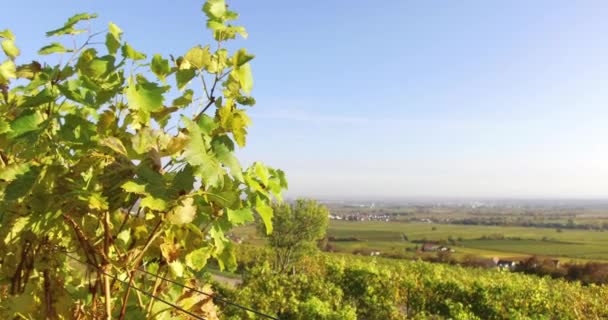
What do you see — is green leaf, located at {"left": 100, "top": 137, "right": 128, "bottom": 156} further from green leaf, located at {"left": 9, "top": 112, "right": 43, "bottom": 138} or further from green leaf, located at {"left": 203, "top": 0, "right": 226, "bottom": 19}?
green leaf, located at {"left": 203, "top": 0, "right": 226, "bottom": 19}

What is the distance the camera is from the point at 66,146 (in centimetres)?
162

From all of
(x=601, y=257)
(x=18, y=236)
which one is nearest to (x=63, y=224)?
(x=18, y=236)

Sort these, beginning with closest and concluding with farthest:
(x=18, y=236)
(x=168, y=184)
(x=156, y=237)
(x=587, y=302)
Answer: (x=168, y=184), (x=156, y=237), (x=18, y=236), (x=587, y=302)

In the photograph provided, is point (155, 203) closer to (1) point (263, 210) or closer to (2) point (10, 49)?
(1) point (263, 210)

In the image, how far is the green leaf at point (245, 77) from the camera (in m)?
1.58

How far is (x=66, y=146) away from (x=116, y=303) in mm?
656

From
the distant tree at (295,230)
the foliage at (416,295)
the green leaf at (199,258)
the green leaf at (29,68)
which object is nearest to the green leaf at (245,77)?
the green leaf at (199,258)

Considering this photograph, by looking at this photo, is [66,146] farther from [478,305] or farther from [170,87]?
[478,305]

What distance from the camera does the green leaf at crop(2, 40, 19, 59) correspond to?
1.95 metres

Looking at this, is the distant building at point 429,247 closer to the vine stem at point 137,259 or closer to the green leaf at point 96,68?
the vine stem at point 137,259

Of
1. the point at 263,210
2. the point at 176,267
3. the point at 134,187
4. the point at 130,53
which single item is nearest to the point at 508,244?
the point at 263,210

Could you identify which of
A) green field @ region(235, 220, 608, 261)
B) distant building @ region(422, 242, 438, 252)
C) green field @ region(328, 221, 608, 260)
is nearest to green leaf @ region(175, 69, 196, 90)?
green field @ region(235, 220, 608, 261)

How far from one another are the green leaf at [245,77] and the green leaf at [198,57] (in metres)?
0.11

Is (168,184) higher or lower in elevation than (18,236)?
higher
